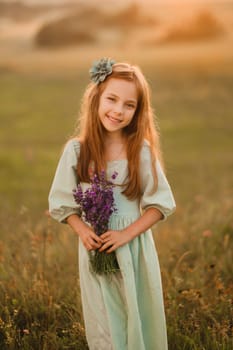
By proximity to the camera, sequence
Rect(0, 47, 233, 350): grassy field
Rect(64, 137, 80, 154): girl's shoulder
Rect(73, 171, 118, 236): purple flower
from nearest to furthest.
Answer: Rect(73, 171, 118, 236): purple flower < Rect(64, 137, 80, 154): girl's shoulder < Rect(0, 47, 233, 350): grassy field

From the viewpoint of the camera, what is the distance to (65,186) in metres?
3.14

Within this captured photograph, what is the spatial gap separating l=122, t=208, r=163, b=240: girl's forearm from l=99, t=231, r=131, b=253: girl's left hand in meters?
0.04

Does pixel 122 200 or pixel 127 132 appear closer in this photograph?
pixel 122 200

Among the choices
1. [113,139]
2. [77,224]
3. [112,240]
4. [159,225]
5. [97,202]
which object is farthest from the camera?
[159,225]

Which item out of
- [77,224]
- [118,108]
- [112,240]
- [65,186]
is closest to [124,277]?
[112,240]

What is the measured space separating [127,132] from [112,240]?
1.98ft

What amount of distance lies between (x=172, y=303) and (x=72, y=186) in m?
1.14

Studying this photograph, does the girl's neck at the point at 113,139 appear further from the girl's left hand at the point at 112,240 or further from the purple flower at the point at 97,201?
the girl's left hand at the point at 112,240

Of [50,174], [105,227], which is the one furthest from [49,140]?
[105,227]

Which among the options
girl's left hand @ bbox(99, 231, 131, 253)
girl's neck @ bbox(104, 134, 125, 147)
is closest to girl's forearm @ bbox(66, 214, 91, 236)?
girl's left hand @ bbox(99, 231, 131, 253)

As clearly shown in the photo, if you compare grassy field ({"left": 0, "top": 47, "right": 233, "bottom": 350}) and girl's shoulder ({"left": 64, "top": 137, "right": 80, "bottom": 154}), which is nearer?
girl's shoulder ({"left": 64, "top": 137, "right": 80, "bottom": 154})

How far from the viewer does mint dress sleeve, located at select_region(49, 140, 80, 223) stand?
3.14 metres

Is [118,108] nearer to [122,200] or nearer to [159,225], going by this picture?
[122,200]

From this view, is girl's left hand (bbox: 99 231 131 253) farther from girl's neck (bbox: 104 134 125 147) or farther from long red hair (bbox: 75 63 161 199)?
girl's neck (bbox: 104 134 125 147)
